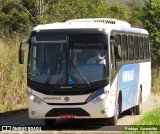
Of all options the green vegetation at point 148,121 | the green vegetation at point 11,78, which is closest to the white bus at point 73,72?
the green vegetation at point 148,121

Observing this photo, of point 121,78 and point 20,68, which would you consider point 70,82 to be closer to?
point 121,78

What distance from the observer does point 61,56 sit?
1452 cm

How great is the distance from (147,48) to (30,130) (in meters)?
8.97

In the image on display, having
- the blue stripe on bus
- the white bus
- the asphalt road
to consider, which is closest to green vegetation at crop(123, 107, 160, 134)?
the asphalt road

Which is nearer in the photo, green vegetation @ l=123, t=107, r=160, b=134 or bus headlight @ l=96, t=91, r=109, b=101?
green vegetation @ l=123, t=107, r=160, b=134

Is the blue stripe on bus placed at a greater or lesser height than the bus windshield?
lesser

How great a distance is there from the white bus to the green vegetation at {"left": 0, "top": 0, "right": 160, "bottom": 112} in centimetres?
640

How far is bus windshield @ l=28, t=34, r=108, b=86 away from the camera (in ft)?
47.0

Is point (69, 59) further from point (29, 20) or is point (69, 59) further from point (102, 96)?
point (29, 20)

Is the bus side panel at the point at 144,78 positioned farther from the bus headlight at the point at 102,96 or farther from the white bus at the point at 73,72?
the bus headlight at the point at 102,96

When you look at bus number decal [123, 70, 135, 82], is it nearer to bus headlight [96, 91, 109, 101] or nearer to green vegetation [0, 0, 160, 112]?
bus headlight [96, 91, 109, 101]

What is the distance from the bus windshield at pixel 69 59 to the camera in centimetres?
1433

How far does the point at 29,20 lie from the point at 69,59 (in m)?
23.8

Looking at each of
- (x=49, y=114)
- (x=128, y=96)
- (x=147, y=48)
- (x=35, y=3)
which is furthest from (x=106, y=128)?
(x=35, y=3)
